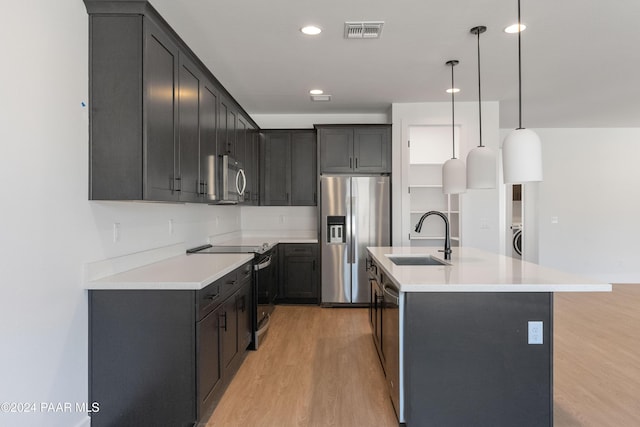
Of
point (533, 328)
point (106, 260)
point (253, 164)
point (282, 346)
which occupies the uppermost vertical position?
point (253, 164)

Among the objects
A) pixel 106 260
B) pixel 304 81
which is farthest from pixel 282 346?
pixel 304 81

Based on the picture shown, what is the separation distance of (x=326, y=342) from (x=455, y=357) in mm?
1807

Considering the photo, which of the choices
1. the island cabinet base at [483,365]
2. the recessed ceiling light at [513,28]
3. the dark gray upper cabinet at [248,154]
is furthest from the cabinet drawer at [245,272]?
the recessed ceiling light at [513,28]

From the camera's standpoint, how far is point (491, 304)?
2035 mm

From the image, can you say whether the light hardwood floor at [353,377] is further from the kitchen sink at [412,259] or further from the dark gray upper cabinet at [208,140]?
the dark gray upper cabinet at [208,140]

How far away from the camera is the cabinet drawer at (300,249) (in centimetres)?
502

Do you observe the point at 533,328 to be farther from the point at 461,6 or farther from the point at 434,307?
the point at 461,6

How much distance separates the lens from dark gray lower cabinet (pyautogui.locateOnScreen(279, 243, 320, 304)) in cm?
502

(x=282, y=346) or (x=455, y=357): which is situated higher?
(x=455, y=357)

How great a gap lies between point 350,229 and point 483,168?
2437 mm

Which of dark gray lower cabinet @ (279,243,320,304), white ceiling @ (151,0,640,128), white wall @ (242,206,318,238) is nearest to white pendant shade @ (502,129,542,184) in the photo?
white ceiling @ (151,0,640,128)

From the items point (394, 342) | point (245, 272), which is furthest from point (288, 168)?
point (394, 342)

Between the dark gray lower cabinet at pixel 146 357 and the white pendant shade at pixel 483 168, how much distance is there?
196 cm

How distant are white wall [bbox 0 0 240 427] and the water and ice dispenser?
9.73ft
